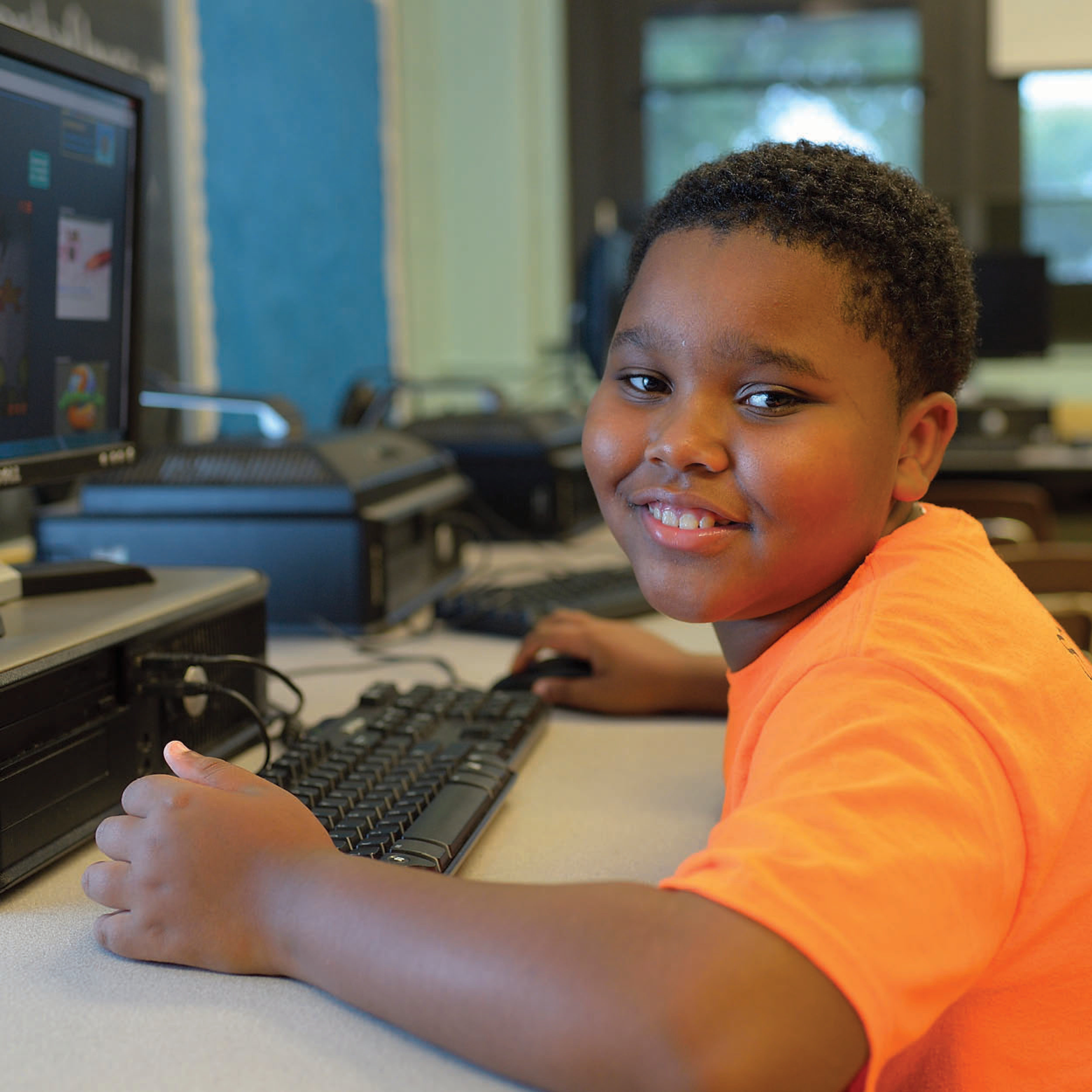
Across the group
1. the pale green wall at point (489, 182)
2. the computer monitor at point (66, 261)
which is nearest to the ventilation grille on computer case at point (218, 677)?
the computer monitor at point (66, 261)

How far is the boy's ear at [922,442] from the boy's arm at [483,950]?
1.02 feet

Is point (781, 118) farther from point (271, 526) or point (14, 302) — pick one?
point (14, 302)

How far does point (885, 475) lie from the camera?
2.24 ft

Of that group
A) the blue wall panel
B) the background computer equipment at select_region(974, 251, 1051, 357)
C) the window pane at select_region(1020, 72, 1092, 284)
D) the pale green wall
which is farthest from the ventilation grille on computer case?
the window pane at select_region(1020, 72, 1092, 284)

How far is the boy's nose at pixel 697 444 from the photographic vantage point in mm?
649

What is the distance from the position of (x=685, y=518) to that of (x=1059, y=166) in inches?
155

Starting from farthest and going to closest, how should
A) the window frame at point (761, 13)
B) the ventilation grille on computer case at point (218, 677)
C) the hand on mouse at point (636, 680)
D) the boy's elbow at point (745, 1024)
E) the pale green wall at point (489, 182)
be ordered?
the window frame at point (761, 13), the pale green wall at point (489, 182), the hand on mouse at point (636, 680), the ventilation grille on computer case at point (218, 677), the boy's elbow at point (745, 1024)

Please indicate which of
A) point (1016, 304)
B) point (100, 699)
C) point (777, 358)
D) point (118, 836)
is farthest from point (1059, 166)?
point (118, 836)

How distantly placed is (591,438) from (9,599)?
42 centimetres

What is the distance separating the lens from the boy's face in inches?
25.4

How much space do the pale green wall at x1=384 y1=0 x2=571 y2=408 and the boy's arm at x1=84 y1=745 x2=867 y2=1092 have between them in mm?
3052

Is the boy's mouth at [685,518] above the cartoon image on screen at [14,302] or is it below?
below

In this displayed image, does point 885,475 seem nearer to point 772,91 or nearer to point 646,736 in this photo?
point 646,736

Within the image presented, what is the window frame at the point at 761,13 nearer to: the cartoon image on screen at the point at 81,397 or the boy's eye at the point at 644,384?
the cartoon image on screen at the point at 81,397
